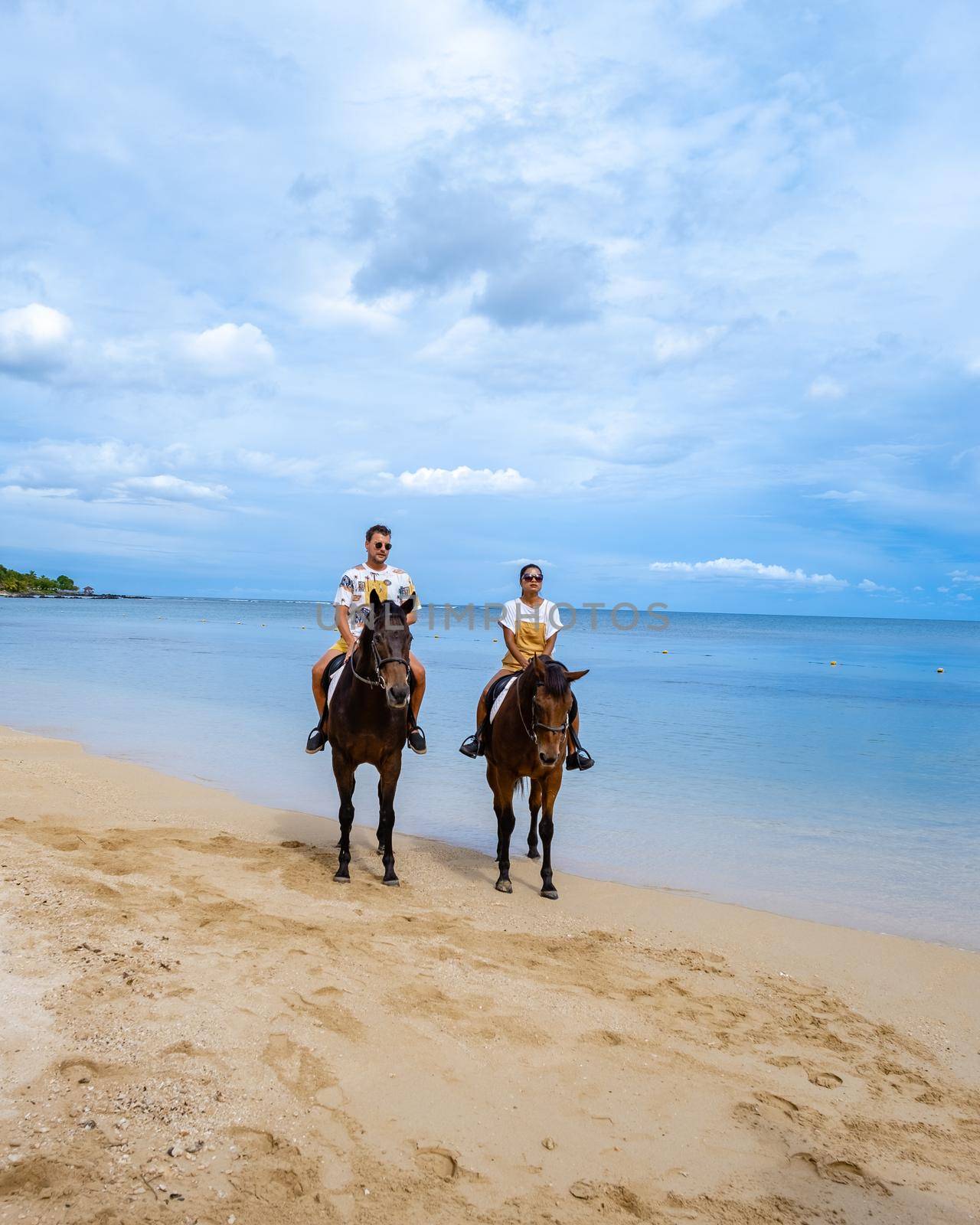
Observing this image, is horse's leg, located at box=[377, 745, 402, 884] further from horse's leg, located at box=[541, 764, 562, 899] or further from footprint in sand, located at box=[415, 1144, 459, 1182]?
footprint in sand, located at box=[415, 1144, 459, 1182]

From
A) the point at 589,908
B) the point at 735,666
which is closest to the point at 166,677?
the point at 589,908

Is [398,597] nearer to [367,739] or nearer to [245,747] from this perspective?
[367,739]

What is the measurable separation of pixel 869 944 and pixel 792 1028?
1808 millimetres

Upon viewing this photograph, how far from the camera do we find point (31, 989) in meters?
3.91

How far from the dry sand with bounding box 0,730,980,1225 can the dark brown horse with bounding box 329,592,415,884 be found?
2.85 feet

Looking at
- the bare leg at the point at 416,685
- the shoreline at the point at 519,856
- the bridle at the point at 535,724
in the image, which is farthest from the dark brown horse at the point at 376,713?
the shoreline at the point at 519,856

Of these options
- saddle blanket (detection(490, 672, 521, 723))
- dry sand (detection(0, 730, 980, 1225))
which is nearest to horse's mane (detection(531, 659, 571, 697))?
saddle blanket (detection(490, 672, 521, 723))

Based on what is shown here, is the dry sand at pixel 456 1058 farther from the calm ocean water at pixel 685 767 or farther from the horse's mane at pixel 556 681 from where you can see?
the horse's mane at pixel 556 681

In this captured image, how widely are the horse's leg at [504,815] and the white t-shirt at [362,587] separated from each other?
1957 millimetres

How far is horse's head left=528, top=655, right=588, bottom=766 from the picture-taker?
618 centimetres

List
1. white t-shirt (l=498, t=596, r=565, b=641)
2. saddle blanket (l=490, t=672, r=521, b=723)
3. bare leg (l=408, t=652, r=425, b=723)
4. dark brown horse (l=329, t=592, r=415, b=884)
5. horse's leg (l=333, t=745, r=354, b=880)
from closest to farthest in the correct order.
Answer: dark brown horse (l=329, t=592, r=415, b=884), horse's leg (l=333, t=745, r=354, b=880), saddle blanket (l=490, t=672, r=521, b=723), bare leg (l=408, t=652, r=425, b=723), white t-shirt (l=498, t=596, r=565, b=641)

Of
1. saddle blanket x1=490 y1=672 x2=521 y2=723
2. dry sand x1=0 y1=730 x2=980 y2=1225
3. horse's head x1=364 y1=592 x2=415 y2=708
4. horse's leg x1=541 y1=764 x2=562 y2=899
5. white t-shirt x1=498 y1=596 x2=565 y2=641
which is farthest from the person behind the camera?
white t-shirt x1=498 y1=596 x2=565 y2=641

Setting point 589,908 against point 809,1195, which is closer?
point 809,1195

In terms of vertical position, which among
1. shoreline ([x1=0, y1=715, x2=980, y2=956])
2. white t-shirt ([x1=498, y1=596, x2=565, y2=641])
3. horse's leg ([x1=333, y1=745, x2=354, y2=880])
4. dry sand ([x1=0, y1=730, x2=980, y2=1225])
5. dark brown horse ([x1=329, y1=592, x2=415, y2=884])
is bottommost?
shoreline ([x1=0, y1=715, x2=980, y2=956])
